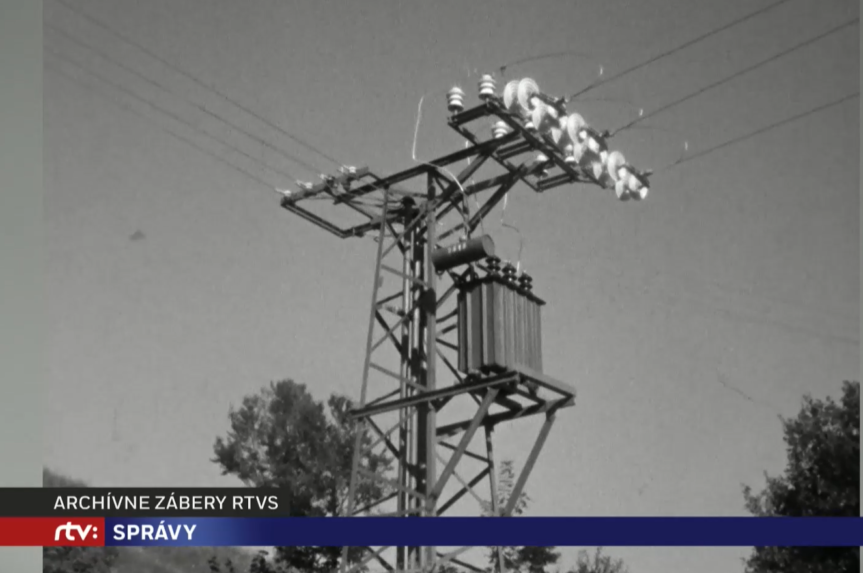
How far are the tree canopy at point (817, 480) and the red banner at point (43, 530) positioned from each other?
17.8 m

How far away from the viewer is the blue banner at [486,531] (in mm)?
14039

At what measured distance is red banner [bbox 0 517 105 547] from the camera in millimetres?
14172

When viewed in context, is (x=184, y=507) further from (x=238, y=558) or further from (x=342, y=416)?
(x=238, y=558)

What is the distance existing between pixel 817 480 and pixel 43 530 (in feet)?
65.5

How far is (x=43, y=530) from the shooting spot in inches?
559

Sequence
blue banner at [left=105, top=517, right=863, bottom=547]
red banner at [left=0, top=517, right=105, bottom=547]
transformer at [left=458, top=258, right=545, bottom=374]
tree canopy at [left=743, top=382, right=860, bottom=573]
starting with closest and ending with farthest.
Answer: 1. blue banner at [left=105, top=517, right=863, bottom=547]
2. red banner at [left=0, top=517, right=105, bottom=547]
3. transformer at [left=458, top=258, right=545, bottom=374]
4. tree canopy at [left=743, top=382, right=860, bottom=573]

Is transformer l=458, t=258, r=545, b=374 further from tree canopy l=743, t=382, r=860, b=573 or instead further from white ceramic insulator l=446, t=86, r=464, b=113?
tree canopy l=743, t=382, r=860, b=573

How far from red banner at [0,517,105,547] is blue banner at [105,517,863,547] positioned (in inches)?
10.5

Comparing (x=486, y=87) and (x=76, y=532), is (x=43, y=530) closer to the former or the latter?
(x=76, y=532)

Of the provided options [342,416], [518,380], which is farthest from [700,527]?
[342,416]

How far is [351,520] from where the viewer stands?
1495cm

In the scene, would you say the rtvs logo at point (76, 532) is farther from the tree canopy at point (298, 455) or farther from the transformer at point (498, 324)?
the tree canopy at point (298, 455)

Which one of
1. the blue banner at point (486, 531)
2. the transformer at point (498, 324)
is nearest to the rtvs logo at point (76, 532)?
the blue banner at point (486, 531)

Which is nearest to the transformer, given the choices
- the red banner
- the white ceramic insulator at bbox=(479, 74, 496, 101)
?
the white ceramic insulator at bbox=(479, 74, 496, 101)
